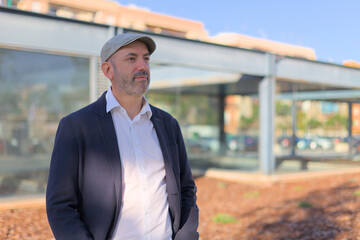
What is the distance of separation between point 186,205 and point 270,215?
5.66 m

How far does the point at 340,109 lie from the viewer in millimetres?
15516

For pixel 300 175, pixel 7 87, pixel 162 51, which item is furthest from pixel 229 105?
pixel 7 87

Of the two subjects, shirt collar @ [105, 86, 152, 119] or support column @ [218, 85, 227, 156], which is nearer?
shirt collar @ [105, 86, 152, 119]

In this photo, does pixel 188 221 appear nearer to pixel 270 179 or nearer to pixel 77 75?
pixel 77 75

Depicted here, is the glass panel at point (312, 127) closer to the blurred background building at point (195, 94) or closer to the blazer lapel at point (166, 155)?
the blurred background building at point (195, 94)

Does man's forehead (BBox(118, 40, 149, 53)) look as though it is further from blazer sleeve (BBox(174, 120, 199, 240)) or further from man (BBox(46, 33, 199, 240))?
blazer sleeve (BBox(174, 120, 199, 240))

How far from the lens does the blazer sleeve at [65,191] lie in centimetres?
182

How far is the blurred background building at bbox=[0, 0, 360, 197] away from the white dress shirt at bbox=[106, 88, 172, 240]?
6.11 metres

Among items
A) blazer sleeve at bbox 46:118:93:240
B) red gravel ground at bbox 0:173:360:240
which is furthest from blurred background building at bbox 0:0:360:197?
blazer sleeve at bbox 46:118:93:240

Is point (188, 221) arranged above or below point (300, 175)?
above

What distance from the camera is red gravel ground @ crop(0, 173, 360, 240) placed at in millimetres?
6078

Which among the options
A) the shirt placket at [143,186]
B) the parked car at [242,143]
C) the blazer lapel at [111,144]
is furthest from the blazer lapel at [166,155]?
the parked car at [242,143]

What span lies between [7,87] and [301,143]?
10.2m

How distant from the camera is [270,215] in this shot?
24.7 ft
